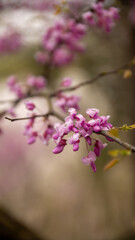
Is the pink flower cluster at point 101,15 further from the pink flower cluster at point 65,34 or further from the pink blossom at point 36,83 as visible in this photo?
the pink blossom at point 36,83

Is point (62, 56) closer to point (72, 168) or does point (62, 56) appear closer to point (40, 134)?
point (40, 134)

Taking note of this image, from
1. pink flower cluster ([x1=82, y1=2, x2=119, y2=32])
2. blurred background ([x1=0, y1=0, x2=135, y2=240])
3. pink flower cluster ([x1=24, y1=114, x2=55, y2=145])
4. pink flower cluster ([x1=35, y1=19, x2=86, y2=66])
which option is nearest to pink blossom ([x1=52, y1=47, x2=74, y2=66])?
pink flower cluster ([x1=35, y1=19, x2=86, y2=66])

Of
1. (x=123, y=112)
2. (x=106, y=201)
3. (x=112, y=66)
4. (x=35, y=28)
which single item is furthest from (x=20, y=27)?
(x=106, y=201)

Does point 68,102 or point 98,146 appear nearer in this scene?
point 98,146

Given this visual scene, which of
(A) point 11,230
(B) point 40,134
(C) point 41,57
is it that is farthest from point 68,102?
(A) point 11,230

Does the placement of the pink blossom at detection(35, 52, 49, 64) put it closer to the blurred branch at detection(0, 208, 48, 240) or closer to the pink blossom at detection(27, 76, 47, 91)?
the pink blossom at detection(27, 76, 47, 91)

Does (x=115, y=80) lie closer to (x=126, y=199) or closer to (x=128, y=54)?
(x=128, y=54)

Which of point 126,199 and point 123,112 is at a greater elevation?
point 123,112
